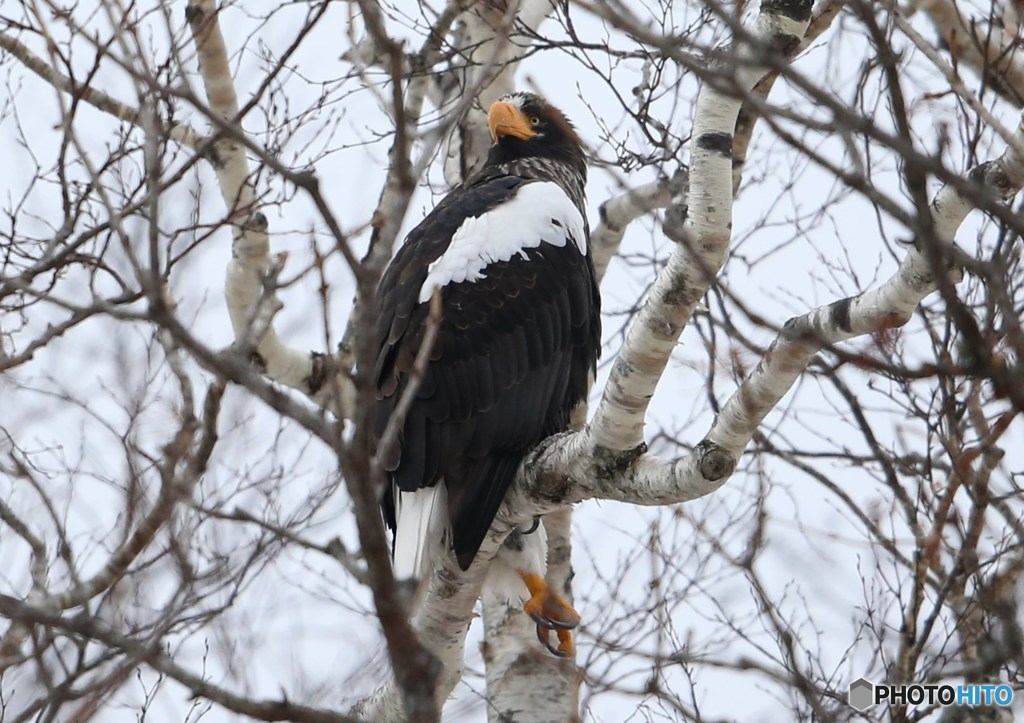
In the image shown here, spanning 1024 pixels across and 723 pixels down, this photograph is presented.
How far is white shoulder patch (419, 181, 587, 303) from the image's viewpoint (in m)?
4.30

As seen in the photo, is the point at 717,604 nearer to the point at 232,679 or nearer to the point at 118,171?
the point at 232,679

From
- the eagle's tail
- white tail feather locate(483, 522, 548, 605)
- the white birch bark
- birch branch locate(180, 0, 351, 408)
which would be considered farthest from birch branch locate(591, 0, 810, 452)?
birch branch locate(180, 0, 351, 408)

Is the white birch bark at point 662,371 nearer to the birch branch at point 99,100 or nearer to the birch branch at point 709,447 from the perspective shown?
the birch branch at point 709,447

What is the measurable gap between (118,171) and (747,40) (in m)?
3.84

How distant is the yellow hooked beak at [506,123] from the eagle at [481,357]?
585mm

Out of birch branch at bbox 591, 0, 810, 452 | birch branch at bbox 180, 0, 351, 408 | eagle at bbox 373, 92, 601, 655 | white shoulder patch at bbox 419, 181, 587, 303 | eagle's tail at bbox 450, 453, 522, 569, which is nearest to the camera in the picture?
birch branch at bbox 591, 0, 810, 452

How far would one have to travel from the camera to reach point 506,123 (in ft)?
17.6

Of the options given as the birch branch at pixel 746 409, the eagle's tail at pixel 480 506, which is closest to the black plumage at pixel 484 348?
the eagle's tail at pixel 480 506

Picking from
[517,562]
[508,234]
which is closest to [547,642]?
[517,562]

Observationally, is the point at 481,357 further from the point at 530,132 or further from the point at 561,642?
the point at 530,132

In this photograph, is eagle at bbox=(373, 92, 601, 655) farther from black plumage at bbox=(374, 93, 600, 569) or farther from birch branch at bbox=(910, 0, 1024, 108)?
birch branch at bbox=(910, 0, 1024, 108)

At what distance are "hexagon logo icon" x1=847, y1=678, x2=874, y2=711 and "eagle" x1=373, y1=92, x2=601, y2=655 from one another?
961 millimetres

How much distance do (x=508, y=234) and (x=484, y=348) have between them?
42 cm

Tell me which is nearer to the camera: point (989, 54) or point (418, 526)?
point (418, 526)
